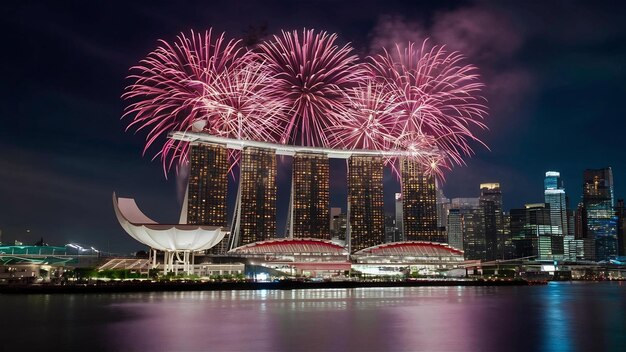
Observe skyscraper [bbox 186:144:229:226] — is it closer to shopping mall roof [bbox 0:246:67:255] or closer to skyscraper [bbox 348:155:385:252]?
shopping mall roof [bbox 0:246:67:255]

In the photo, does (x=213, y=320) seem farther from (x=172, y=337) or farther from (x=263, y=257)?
(x=263, y=257)

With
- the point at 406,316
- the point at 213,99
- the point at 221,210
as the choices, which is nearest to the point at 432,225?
the point at 221,210

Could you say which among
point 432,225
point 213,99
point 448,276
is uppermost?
point 213,99

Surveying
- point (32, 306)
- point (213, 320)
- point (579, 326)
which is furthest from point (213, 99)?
point (579, 326)

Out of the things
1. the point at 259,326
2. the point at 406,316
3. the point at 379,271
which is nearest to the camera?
the point at 259,326

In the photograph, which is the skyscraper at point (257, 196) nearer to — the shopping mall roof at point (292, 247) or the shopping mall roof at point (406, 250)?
the shopping mall roof at point (292, 247)

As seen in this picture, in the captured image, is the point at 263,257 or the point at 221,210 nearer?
the point at 263,257

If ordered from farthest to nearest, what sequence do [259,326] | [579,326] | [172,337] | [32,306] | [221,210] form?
[221,210] < [32,306] < [579,326] < [259,326] < [172,337]

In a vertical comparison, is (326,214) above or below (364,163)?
below

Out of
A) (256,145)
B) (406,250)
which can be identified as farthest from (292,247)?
(406,250)
